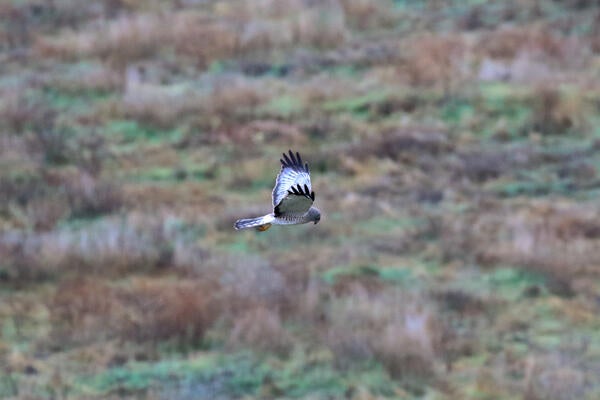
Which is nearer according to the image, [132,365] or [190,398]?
[190,398]

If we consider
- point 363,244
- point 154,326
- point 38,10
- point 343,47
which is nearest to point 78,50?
point 38,10

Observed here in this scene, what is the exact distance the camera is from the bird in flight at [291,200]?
566 centimetres

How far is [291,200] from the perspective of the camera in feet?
→ 18.6

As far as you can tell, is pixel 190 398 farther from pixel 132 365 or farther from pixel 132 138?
pixel 132 138

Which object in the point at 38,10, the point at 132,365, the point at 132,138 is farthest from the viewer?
the point at 38,10

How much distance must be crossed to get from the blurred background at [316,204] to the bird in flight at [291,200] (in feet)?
11.7

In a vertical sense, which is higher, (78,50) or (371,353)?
(78,50)

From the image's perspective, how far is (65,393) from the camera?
938cm

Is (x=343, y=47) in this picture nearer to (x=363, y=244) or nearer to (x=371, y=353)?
(x=363, y=244)

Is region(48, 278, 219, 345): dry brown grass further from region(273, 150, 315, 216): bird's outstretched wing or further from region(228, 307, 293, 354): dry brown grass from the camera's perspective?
region(273, 150, 315, 216): bird's outstretched wing

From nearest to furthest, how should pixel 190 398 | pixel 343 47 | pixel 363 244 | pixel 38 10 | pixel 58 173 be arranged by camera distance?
pixel 190 398 → pixel 363 244 → pixel 58 173 → pixel 343 47 → pixel 38 10

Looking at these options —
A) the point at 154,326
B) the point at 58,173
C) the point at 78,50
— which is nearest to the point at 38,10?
the point at 78,50

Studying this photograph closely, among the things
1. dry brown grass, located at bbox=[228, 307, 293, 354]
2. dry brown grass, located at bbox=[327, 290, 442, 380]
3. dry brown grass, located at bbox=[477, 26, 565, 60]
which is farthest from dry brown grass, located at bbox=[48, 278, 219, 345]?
dry brown grass, located at bbox=[477, 26, 565, 60]

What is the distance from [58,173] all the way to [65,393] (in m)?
5.52
